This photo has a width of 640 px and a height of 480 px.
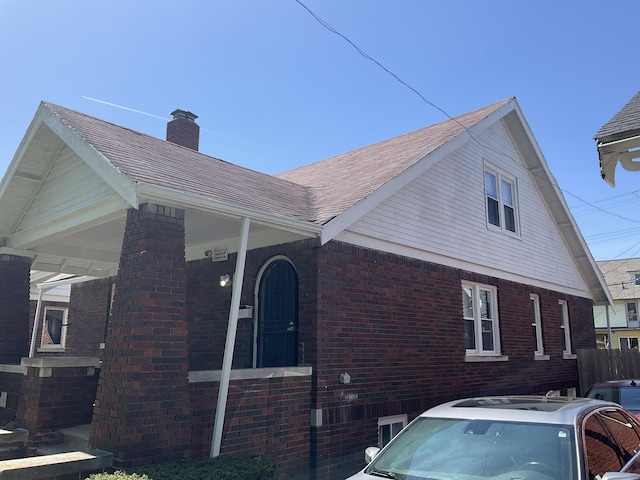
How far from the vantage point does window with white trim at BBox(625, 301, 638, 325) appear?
46.2 meters

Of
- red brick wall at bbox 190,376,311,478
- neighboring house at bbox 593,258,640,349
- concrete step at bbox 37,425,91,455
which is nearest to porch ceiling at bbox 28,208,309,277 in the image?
red brick wall at bbox 190,376,311,478

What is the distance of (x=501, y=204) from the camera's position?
508 inches

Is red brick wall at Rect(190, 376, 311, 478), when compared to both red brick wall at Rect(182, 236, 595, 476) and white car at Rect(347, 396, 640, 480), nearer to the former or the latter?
red brick wall at Rect(182, 236, 595, 476)

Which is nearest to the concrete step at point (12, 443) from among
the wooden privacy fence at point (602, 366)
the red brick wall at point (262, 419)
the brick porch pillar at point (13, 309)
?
the brick porch pillar at point (13, 309)

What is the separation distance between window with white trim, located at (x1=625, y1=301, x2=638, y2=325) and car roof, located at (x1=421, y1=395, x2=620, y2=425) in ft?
159

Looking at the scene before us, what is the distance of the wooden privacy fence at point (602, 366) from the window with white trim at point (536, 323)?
8.11ft

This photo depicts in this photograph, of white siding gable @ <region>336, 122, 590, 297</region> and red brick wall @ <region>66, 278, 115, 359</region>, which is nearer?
white siding gable @ <region>336, 122, 590, 297</region>

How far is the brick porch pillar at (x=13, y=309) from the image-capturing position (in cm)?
921

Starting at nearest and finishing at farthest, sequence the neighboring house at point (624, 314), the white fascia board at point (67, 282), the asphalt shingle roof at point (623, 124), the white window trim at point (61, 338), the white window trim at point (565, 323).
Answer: the asphalt shingle roof at point (623, 124) < the white fascia board at point (67, 282) < the white window trim at point (565, 323) < the white window trim at point (61, 338) < the neighboring house at point (624, 314)

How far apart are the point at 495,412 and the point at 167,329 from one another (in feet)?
11.6

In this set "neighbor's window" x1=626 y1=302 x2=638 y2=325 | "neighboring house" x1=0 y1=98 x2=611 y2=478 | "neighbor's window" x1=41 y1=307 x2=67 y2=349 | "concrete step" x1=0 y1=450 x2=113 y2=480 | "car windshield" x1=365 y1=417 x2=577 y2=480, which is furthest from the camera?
"neighbor's window" x1=626 y1=302 x2=638 y2=325

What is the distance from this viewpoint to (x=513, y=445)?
3852mm

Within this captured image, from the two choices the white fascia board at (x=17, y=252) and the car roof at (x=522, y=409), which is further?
the white fascia board at (x=17, y=252)

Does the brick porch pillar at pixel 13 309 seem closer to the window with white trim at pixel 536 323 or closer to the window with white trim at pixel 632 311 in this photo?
the window with white trim at pixel 536 323
